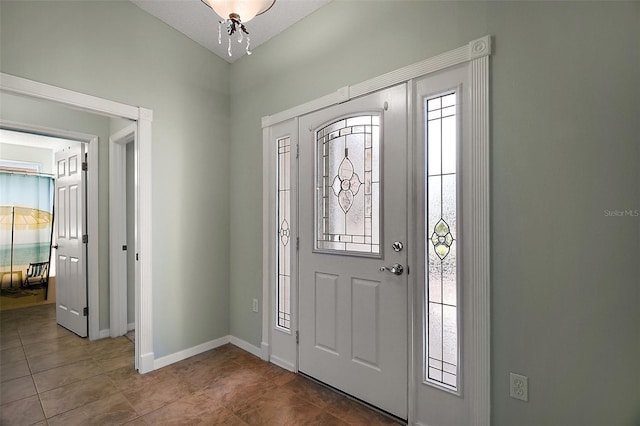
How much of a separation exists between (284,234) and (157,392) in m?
1.53

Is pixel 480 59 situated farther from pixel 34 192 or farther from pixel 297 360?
pixel 34 192

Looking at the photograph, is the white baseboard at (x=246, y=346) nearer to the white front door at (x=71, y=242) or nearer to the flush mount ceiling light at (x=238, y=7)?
the white front door at (x=71, y=242)

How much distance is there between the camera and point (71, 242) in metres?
3.74

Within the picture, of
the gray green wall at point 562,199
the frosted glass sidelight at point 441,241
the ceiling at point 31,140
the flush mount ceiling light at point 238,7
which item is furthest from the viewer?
the ceiling at point 31,140

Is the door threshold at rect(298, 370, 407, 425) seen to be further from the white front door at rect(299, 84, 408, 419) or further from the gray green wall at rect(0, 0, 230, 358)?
the gray green wall at rect(0, 0, 230, 358)

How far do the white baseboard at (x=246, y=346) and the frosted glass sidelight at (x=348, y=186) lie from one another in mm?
1290

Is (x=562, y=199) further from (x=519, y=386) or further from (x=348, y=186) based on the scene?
(x=348, y=186)

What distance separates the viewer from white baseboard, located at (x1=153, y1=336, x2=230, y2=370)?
9.27ft

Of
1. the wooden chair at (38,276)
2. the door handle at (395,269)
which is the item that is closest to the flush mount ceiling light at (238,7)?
the door handle at (395,269)

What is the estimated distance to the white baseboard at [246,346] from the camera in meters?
3.04

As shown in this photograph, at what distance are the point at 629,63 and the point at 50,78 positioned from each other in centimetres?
338

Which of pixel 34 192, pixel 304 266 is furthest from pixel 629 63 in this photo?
pixel 34 192

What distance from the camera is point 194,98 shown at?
311cm

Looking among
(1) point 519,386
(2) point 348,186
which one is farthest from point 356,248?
(1) point 519,386
